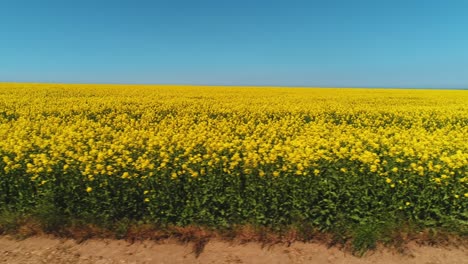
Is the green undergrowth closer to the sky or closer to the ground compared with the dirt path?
closer to the sky

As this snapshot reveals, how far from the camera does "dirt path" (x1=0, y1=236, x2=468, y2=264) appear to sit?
149 inches

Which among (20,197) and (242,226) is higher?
(20,197)

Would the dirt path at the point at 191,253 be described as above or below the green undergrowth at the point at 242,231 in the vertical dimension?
below

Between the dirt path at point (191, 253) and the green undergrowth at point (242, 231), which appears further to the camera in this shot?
the green undergrowth at point (242, 231)

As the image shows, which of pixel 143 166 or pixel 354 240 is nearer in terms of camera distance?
pixel 354 240

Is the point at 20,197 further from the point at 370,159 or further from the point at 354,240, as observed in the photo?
the point at 370,159

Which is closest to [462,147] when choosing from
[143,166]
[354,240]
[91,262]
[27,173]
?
[354,240]

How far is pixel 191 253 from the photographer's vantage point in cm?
393

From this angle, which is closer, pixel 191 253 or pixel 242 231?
pixel 191 253

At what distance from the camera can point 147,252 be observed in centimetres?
393

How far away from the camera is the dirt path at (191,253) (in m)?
3.78

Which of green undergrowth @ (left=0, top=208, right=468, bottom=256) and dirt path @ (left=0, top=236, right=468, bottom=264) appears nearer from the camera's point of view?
dirt path @ (left=0, top=236, right=468, bottom=264)

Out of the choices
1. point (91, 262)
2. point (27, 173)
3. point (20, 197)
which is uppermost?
point (27, 173)

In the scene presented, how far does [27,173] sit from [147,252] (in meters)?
2.14
